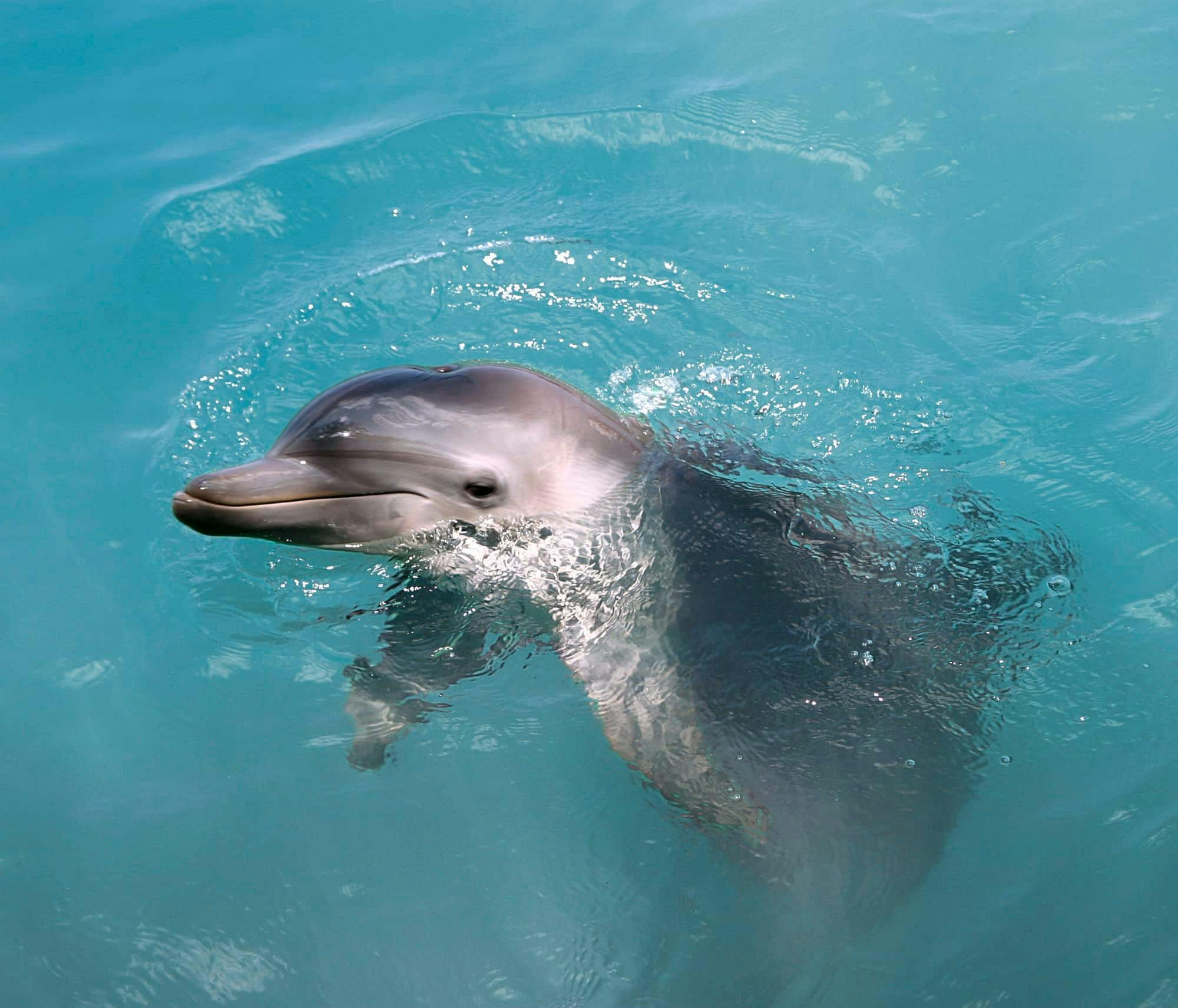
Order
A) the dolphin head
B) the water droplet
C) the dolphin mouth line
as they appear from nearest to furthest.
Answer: the dolphin mouth line, the dolphin head, the water droplet

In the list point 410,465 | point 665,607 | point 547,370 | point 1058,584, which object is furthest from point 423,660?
point 1058,584

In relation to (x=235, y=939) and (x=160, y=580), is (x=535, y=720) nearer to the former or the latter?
(x=235, y=939)

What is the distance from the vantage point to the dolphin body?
180 inches

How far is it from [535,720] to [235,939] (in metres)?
1.60

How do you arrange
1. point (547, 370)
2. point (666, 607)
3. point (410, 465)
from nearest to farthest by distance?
point (410, 465) → point (666, 607) → point (547, 370)

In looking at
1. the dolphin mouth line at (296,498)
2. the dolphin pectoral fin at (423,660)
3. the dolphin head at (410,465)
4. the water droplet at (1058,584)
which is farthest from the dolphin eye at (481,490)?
the water droplet at (1058,584)

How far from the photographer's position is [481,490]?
186 inches

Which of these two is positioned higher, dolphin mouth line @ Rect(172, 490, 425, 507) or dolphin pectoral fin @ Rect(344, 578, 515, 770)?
dolphin mouth line @ Rect(172, 490, 425, 507)

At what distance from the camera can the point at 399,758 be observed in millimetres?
4965

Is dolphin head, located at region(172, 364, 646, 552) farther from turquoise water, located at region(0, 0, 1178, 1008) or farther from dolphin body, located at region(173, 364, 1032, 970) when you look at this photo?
turquoise water, located at region(0, 0, 1178, 1008)

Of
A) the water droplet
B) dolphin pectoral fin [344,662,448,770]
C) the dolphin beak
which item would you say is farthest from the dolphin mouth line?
the water droplet

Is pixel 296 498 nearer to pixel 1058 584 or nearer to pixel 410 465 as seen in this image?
pixel 410 465

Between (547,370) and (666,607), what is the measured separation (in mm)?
2376

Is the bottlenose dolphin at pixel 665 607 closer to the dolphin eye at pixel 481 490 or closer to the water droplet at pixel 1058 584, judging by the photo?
the dolphin eye at pixel 481 490
